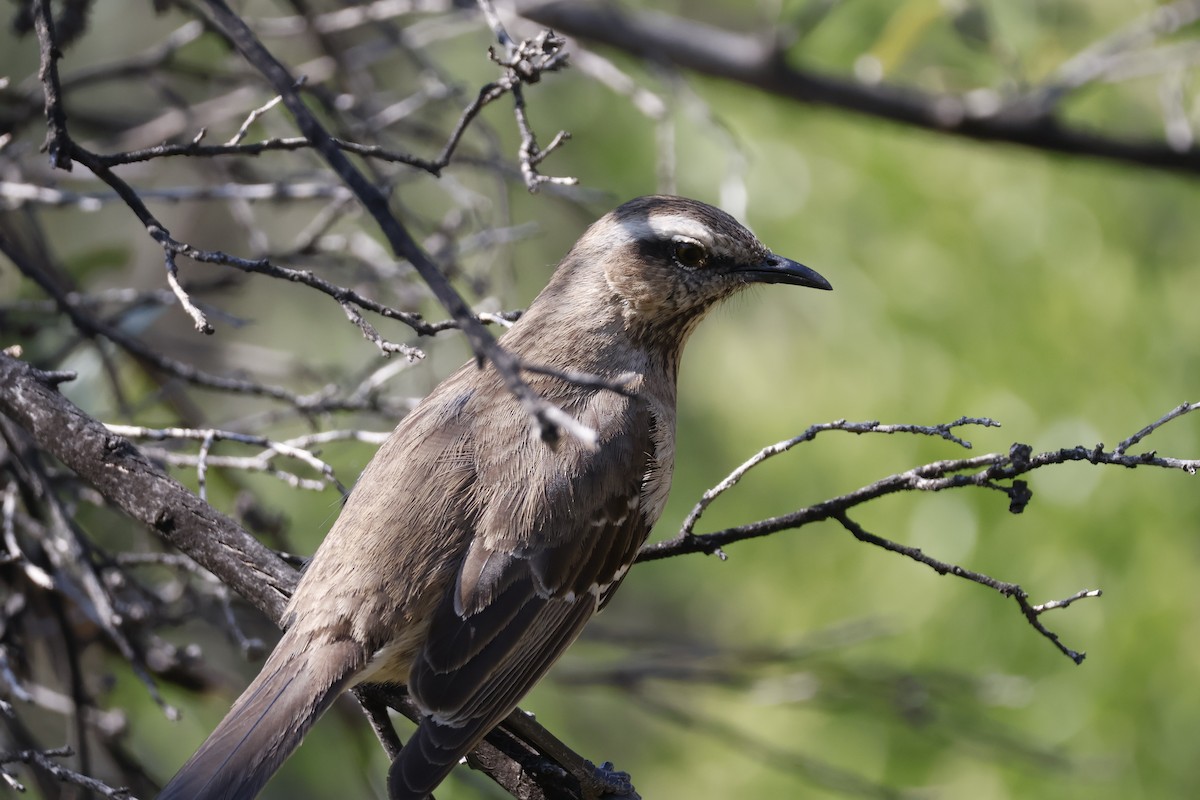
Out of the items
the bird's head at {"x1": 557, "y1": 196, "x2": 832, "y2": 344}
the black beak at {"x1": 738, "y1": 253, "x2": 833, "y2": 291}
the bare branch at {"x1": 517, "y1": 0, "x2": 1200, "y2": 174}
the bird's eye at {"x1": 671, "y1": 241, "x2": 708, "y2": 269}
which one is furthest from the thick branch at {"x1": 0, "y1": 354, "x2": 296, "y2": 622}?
the bare branch at {"x1": 517, "y1": 0, "x2": 1200, "y2": 174}

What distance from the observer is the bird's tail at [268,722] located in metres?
2.88

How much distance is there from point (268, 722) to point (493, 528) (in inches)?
29.9

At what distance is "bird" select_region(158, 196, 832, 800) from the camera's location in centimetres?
306

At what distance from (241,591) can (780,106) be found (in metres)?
4.61

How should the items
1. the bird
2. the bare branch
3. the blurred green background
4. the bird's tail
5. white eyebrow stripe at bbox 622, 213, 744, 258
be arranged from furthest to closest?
the bare branch, the blurred green background, white eyebrow stripe at bbox 622, 213, 744, 258, the bird, the bird's tail

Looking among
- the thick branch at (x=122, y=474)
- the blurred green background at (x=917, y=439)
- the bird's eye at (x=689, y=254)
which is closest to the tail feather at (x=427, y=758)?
the thick branch at (x=122, y=474)

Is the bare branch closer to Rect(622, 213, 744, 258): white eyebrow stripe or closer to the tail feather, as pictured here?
Rect(622, 213, 744, 258): white eyebrow stripe

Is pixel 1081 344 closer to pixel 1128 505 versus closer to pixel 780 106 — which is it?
pixel 1128 505

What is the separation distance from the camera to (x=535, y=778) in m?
3.02

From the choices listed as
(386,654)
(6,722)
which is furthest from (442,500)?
(6,722)

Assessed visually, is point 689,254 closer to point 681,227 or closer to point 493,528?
point 681,227

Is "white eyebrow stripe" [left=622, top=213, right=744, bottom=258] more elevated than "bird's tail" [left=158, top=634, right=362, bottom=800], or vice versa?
"white eyebrow stripe" [left=622, top=213, right=744, bottom=258]

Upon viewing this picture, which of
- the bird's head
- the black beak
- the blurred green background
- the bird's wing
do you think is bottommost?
the bird's wing

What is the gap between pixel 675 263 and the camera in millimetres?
3998
